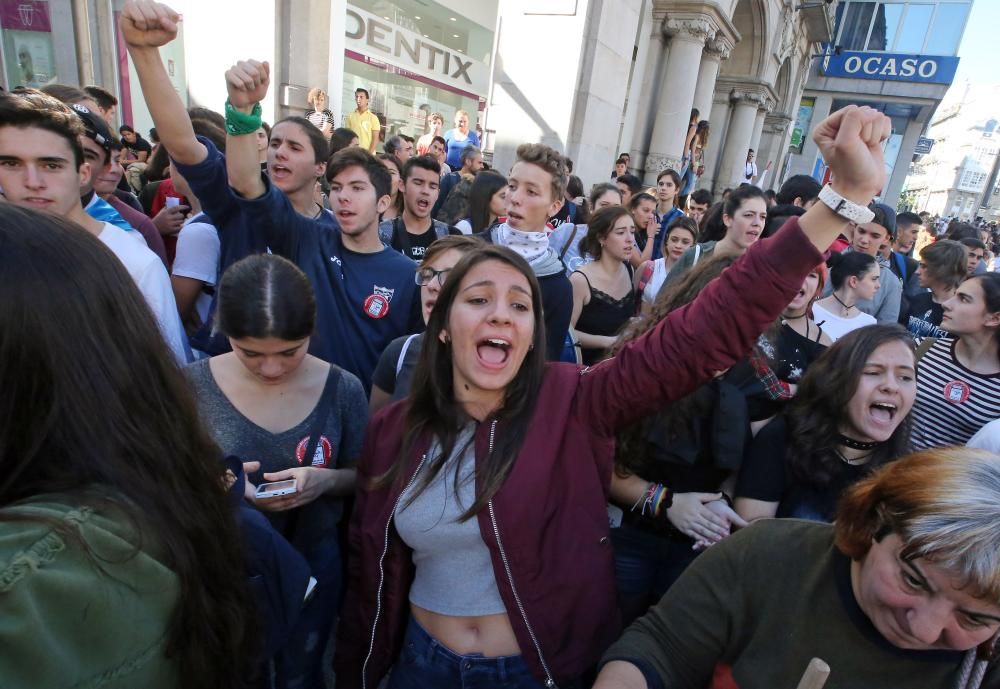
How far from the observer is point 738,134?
17891mm

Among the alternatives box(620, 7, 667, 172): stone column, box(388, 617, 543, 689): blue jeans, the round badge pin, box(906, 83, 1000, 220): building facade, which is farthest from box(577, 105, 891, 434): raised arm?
box(906, 83, 1000, 220): building facade

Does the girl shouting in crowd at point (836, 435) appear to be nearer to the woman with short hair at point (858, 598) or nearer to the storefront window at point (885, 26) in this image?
the woman with short hair at point (858, 598)

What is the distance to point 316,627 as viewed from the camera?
6.26ft

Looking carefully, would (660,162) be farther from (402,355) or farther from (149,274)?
(149,274)

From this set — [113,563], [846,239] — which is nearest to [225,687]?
[113,563]

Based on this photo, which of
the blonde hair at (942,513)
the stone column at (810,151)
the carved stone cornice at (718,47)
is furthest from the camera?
the stone column at (810,151)

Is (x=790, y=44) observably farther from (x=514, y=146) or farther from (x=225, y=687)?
(x=225, y=687)

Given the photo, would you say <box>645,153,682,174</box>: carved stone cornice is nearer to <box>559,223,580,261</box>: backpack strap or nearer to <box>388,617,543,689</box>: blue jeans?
<box>559,223,580,261</box>: backpack strap

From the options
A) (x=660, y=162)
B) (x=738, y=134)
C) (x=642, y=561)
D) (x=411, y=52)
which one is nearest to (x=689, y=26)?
(x=660, y=162)

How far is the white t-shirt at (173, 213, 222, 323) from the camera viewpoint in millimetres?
2613

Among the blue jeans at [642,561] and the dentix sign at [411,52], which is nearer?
the blue jeans at [642,561]

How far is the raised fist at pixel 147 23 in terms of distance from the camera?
1.79 m

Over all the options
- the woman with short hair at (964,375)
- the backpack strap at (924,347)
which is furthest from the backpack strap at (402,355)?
the backpack strap at (924,347)

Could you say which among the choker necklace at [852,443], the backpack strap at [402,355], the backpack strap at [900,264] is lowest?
the choker necklace at [852,443]
